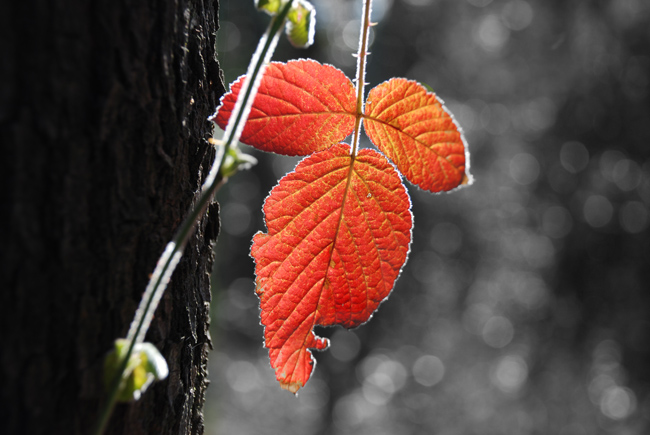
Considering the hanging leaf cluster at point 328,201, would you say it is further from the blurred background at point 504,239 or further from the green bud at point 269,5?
the blurred background at point 504,239

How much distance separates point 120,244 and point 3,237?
112 mm

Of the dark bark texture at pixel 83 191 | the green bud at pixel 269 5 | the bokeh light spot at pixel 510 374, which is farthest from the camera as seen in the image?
the bokeh light spot at pixel 510 374

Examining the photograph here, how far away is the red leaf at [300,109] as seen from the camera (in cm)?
64

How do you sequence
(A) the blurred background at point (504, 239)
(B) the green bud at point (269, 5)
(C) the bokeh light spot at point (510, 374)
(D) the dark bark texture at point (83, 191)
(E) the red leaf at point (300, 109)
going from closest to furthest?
(D) the dark bark texture at point (83, 191) < (B) the green bud at point (269, 5) < (E) the red leaf at point (300, 109) < (A) the blurred background at point (504, 239) < (C) the bokeh light spot at point (510, 374)

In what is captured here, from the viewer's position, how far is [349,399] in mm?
10836

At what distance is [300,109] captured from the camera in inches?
26.6

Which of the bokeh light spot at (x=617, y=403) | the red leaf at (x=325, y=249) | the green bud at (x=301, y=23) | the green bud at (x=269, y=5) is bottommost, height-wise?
the bokeh light spot at (x=617, y=403)

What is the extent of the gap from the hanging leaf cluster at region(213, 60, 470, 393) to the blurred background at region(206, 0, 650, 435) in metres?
4.77

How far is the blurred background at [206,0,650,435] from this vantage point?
6.05 metres

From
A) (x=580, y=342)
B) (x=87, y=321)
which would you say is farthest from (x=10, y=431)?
(x=580, y=342)

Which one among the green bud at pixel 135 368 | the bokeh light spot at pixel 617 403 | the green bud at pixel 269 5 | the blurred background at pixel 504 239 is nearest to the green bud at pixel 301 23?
the green bud at pixel 269 5

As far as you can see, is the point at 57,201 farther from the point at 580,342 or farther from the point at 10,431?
the point at 580,342

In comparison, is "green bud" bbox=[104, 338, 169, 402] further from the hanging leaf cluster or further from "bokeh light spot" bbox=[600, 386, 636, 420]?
"bokeh light spot" bbox=[600, 386, 636, 420]

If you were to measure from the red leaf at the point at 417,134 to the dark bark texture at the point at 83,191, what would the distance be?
10.5 inches
